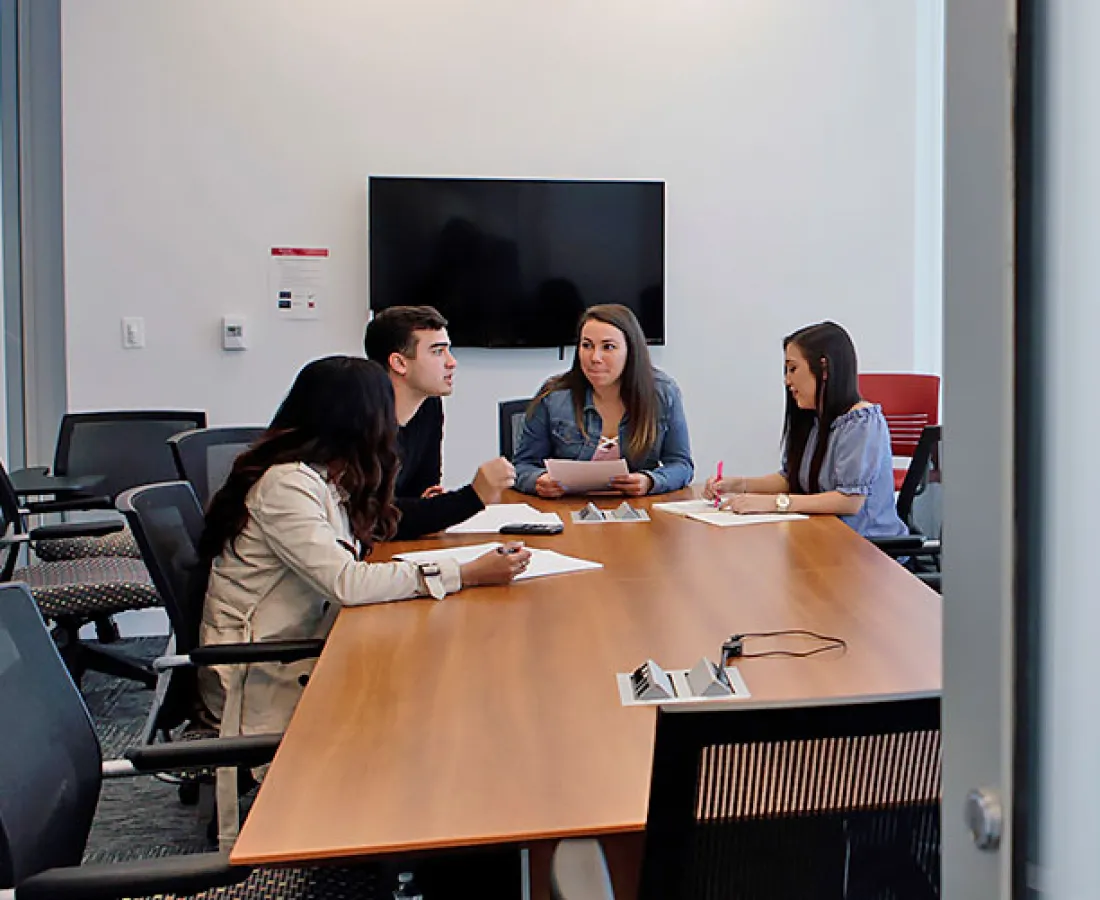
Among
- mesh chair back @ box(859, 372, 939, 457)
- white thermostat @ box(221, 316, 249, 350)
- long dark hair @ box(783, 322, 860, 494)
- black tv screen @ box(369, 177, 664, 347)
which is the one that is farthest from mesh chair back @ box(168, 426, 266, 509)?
mesh chair back @ box(859, 372, 939, 457)

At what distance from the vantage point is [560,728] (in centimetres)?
129

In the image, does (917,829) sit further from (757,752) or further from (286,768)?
(286,768)

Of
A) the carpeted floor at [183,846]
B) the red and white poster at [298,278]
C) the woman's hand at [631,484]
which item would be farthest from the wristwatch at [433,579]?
the red and white poster at [298,278]

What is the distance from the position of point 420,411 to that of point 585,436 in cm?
55

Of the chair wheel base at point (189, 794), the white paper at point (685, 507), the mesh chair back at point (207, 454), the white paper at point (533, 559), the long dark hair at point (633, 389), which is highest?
the long dark hair at point (633, 389)

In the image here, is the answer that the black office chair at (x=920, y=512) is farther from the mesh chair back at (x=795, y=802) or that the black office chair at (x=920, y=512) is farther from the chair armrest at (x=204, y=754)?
the mesh chair back at (x=795, y=802)

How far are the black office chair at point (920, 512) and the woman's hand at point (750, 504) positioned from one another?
0.96 ft

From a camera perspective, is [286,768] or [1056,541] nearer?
[1056,541]

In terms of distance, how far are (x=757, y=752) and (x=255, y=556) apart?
4.81 feet

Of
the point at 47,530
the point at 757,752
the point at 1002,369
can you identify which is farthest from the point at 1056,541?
the point at 47,530

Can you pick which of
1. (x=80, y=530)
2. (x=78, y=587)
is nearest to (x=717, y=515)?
(x=78, y=587)

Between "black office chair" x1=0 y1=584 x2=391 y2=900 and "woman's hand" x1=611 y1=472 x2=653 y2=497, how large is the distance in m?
1.94

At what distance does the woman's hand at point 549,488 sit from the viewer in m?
3.32

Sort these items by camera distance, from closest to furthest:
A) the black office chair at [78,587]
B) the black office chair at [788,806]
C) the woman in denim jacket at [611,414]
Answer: the black office chair at [788,806], the black office chair at [78,587], the woman in denim jacket at [611,414]
